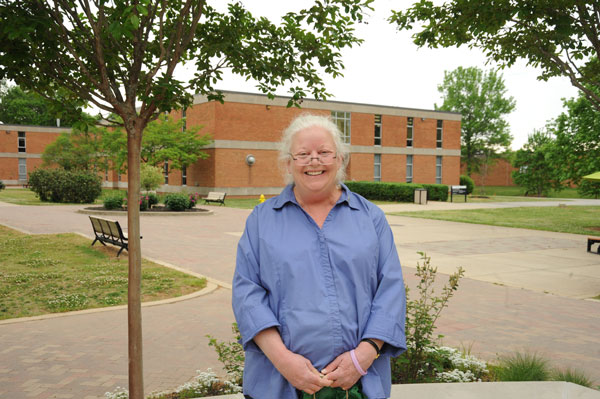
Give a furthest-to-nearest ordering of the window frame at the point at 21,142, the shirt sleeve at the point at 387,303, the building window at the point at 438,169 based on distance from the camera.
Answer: the window frame at the point at 21,142, the building window at the point at 438,169, the shirt sleeve at the point at 387,303

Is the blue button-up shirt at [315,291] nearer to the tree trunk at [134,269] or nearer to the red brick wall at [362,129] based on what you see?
the tree trunk at [134,269]

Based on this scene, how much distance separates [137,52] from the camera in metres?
3.63

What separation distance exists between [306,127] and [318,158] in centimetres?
17

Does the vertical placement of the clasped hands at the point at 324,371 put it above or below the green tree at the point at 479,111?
below

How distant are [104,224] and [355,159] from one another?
32516 millimetres

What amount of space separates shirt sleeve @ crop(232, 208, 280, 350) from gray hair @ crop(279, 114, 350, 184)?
330 millimetres

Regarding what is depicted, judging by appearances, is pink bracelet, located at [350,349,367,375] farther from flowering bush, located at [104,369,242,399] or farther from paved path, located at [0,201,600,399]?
paved path, located at [0,201,600,399]

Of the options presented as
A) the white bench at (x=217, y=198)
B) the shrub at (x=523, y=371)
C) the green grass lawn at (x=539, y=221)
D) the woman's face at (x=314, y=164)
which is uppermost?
the woman's face at (x=314, y=164)

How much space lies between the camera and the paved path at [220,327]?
4.62m

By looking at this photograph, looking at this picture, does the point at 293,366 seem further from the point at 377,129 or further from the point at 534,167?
the point at 534,167

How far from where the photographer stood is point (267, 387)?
2.30 metres

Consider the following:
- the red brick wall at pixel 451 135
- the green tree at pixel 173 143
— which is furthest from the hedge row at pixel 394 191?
the red brick wall at pixel 451 135

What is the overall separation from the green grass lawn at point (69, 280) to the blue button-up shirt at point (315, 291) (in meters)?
5.51

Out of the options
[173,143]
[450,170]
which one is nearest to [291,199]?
[173,143]
